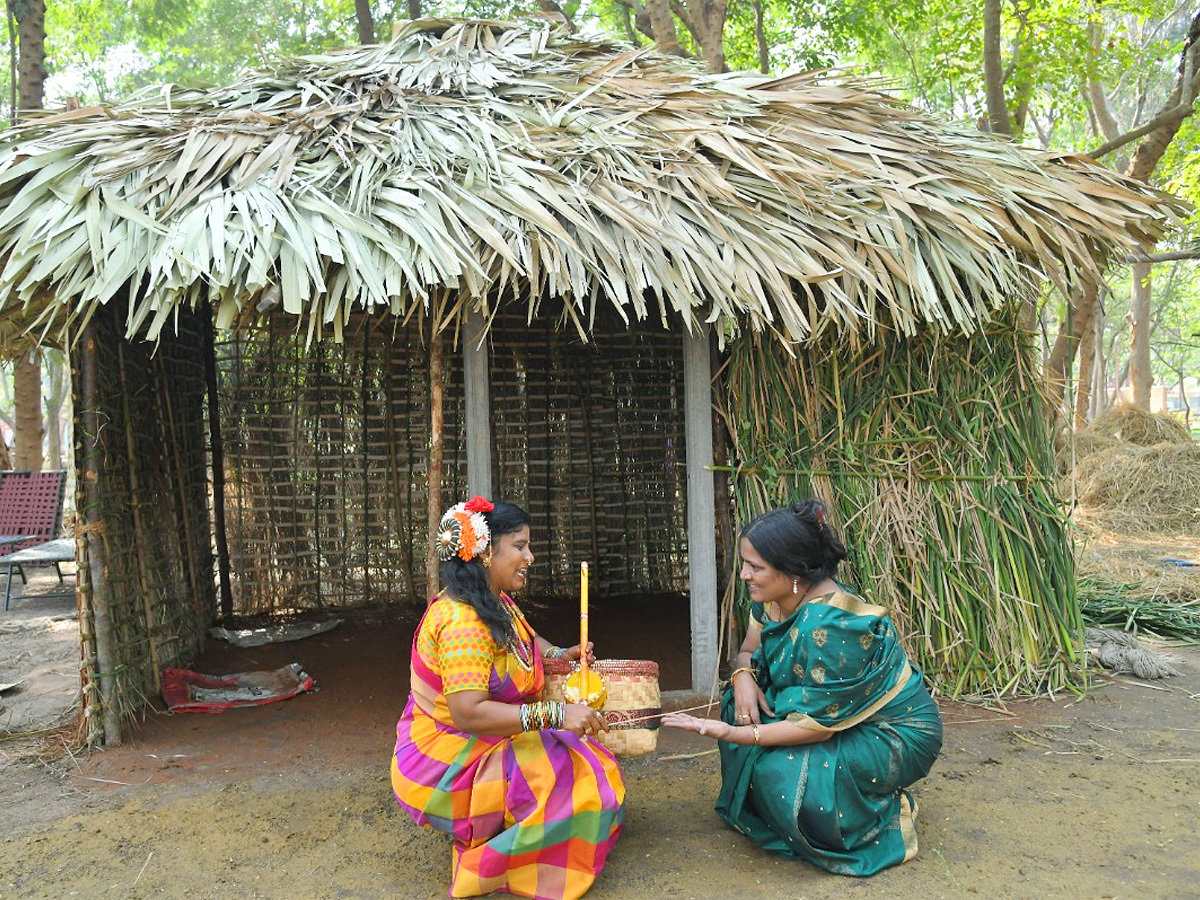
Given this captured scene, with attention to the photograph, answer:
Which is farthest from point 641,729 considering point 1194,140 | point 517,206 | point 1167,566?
point 1194,140

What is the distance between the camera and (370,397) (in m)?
6.42

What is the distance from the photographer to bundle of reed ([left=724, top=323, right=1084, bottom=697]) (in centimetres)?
432

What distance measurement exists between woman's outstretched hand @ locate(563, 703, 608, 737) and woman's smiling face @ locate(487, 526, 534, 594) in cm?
39

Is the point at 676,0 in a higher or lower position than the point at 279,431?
higher

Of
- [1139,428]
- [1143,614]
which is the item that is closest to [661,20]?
[1143,614]

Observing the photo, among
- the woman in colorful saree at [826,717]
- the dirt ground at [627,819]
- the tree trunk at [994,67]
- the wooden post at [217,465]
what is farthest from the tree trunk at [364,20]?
the woman in colorful saree at [826,717]

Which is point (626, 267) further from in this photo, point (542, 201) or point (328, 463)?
point (328, 463)

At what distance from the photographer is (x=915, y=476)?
438 centimetres

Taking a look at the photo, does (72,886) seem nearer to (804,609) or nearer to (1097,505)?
(804,609)

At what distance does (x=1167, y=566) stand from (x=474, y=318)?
6.18 m

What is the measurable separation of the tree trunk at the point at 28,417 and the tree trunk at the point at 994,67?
9.04 meters

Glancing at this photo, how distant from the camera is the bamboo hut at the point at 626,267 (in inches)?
143

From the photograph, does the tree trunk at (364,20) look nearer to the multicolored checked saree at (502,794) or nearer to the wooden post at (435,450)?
the wooden post at (435,450)

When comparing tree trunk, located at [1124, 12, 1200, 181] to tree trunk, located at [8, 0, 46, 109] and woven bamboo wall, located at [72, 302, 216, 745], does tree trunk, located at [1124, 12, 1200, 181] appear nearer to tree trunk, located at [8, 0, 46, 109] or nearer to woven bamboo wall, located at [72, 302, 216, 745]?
woven bamboo wall, located at [72, 302, 216, 745]
